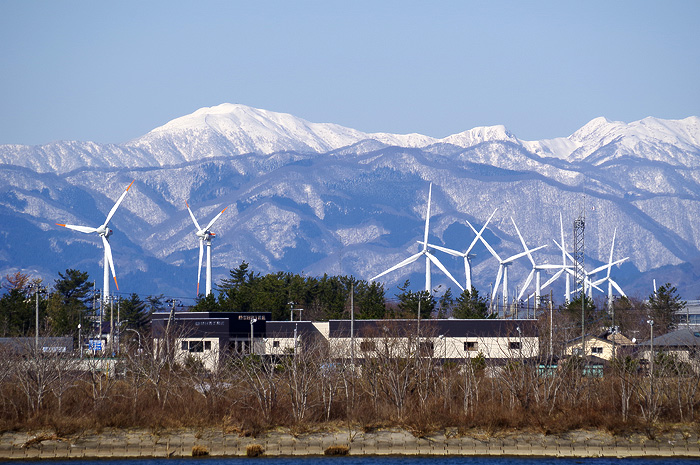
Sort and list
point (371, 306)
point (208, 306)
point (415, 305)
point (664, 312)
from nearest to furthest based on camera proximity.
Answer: point (371, 306) < point (415, 305) < point (208, 306) < point (664, 312)

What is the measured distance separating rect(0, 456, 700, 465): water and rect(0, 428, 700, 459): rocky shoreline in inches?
27.0

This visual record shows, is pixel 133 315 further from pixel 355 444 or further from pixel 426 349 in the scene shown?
pixel 355 444

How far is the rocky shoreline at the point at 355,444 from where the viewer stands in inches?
2055

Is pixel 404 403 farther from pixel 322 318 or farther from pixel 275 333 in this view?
pixel 322 318

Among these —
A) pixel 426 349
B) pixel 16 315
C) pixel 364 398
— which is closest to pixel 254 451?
pixel 364 398

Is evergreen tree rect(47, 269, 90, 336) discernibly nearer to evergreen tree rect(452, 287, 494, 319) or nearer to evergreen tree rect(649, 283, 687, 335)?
evergreen tree rect(452, 287, 494, 319)

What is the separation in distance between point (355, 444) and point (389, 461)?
2941 mm

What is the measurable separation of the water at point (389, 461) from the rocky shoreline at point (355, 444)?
69cm

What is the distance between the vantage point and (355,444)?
5281cm

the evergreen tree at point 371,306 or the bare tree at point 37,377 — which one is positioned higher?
the evergreen tree at point 371,306

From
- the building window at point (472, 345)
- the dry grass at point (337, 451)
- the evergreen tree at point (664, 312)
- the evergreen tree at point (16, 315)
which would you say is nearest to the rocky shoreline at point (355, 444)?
the dry grass at point (337, 451)

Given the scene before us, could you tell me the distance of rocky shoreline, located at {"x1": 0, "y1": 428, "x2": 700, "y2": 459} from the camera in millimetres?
52188

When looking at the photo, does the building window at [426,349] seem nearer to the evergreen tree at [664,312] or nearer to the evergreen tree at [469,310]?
the evergreen tree at [469,310]

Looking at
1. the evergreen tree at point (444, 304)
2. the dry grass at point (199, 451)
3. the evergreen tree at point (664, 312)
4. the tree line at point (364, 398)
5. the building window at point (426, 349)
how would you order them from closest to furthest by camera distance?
the dry grass at point (199, 451) → the tree line at point (364, 398) → the building window at point (426, 349) → the evergreen tree at point (664, 312) → the evergreen tree at point (444, 304)
